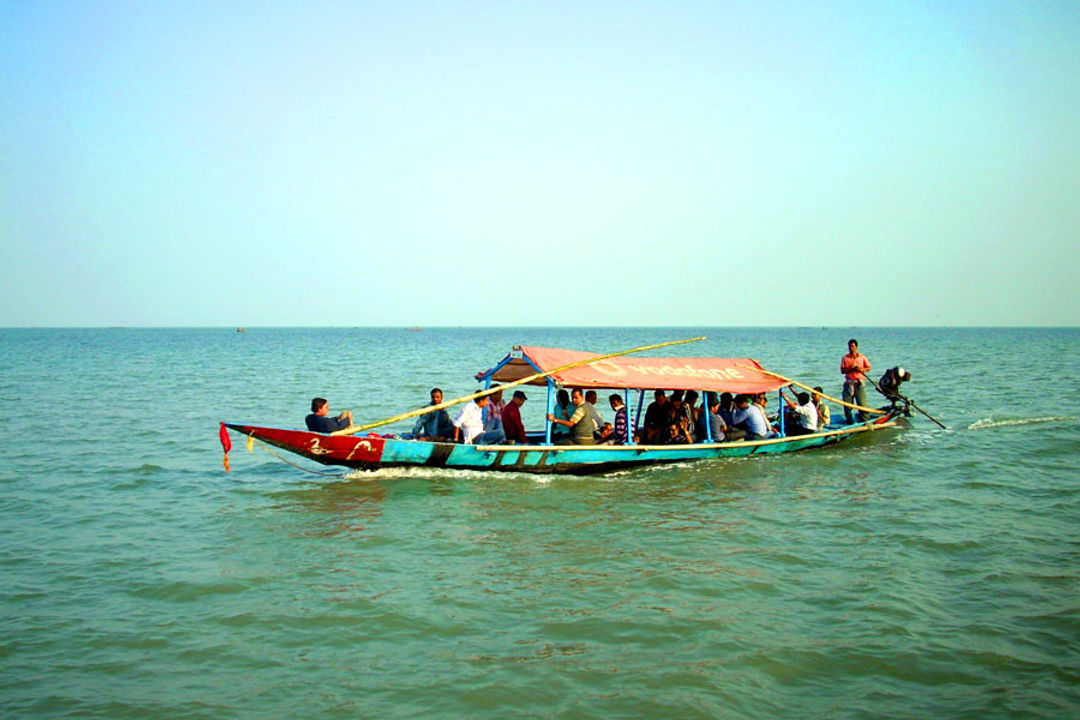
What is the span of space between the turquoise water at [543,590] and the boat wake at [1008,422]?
490 cm

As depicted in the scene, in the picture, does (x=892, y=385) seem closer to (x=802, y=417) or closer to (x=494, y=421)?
(x=802, y=417)

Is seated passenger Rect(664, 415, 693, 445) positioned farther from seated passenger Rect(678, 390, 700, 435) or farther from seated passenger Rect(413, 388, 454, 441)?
seated passenger Rect(413, 388, 454, 441)

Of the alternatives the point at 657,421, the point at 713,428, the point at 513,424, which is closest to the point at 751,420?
the point at 713,428

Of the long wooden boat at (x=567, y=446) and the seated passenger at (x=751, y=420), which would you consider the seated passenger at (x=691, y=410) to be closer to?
the long wooden boat at (x=567, y=446)

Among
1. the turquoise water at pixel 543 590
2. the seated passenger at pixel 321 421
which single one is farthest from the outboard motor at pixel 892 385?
the seated passenger at pixel 321 421

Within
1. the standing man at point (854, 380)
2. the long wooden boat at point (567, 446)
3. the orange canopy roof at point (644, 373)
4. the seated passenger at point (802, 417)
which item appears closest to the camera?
the long wooden boat at point (567, 446)

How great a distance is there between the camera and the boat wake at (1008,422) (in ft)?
68.1

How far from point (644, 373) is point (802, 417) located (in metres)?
4.03

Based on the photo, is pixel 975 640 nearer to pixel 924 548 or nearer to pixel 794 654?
pixel 794 654

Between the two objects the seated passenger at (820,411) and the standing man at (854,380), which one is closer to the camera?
the seated passenger at (820,411)

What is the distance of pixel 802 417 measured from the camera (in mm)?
16672

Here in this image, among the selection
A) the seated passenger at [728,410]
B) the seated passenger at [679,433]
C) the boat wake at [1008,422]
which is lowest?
the boat wake at [1008,422]

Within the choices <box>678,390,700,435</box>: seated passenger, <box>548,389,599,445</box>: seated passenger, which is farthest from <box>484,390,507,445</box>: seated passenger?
<box>678,390,700,435</box>: seated passenger

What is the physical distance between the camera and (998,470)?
14.9 meters
